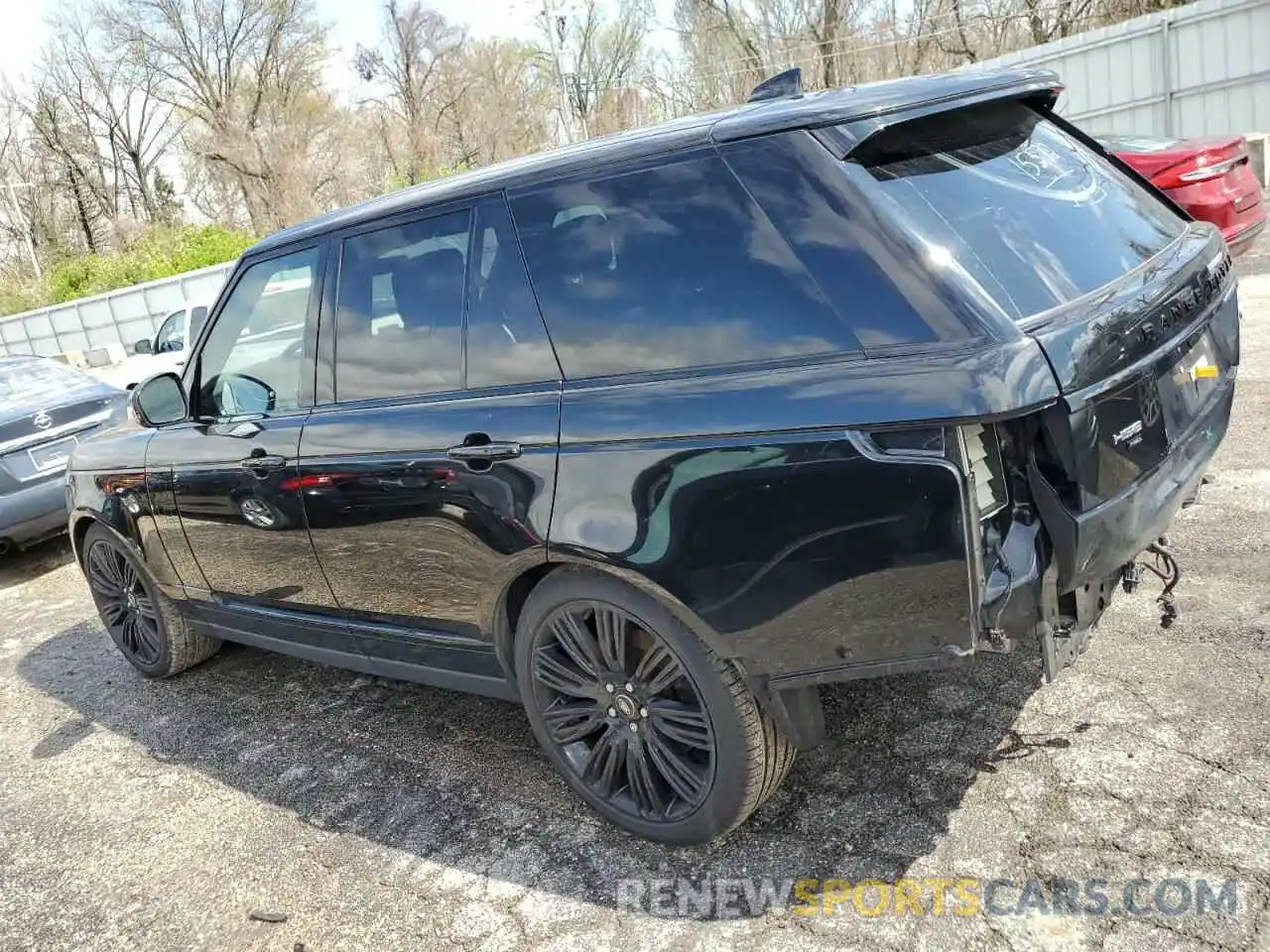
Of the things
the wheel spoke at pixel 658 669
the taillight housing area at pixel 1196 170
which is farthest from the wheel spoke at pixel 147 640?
the taillight housing area at pixel 1196 170

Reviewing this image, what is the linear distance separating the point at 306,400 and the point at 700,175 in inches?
64.8

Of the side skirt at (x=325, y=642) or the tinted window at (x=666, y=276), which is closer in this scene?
the tinted window at (x=666, y=276)

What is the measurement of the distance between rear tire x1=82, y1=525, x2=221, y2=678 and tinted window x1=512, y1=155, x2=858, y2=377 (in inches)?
108

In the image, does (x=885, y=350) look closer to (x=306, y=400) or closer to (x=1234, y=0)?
(x=306, y=400)

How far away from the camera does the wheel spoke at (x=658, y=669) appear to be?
2609 millimetres

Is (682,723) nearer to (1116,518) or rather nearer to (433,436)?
(433,436)

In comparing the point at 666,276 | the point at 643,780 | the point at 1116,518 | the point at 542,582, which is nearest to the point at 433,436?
the point at 542,582

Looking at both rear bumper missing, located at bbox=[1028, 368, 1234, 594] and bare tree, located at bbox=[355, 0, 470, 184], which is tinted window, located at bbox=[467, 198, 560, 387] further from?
bare tree, located at bbox=[355, 0, 470, 184]

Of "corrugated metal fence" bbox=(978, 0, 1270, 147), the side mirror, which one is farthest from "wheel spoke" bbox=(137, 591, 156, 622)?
"corrugated metal fence" bbox=(978, 0, 1270, 147)

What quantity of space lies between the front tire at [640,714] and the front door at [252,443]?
103 cm

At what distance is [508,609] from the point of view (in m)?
2.97

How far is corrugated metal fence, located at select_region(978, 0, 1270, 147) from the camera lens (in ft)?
53.2

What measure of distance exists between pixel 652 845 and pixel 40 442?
19.6 ft

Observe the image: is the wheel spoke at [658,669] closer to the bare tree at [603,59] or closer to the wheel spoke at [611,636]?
the wheel spoke at [611,636]
